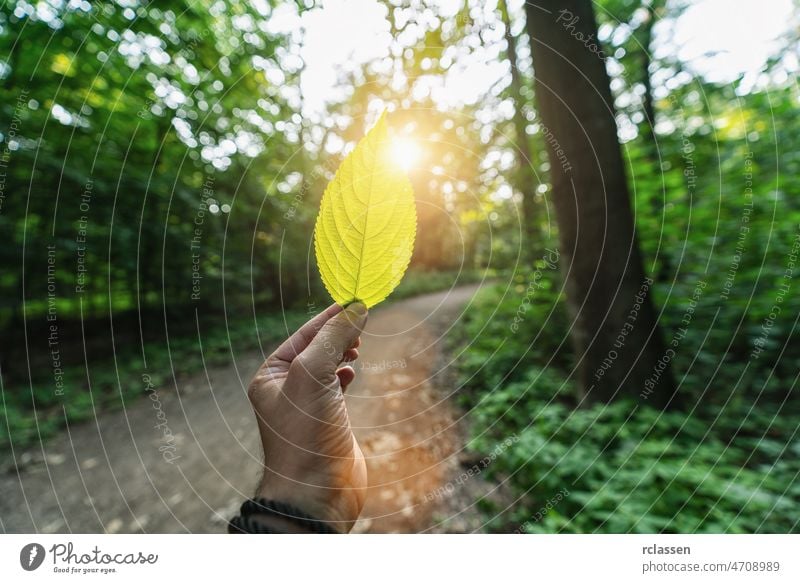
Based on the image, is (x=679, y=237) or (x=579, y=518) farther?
(x=679, y=237)

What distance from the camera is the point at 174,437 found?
5473mm

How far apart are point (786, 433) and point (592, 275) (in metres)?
1.77

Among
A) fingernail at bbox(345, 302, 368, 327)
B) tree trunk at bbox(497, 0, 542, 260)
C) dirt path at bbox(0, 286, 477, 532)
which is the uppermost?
tree trunk at bbox(497, 0, 542, 260)

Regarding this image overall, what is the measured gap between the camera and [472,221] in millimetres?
6406

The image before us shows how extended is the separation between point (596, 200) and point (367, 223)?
335 cm

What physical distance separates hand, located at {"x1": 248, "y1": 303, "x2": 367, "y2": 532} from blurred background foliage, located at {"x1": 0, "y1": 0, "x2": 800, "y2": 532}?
46 cm

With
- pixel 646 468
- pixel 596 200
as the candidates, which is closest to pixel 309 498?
pixel 646 468

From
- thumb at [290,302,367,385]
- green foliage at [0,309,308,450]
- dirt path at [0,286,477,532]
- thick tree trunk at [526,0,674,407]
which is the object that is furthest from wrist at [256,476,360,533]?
thick tree trunk at [526,0,674,407]

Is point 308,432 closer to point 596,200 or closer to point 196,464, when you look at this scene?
point 596,200

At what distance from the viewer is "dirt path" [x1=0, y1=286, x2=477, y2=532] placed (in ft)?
12.1

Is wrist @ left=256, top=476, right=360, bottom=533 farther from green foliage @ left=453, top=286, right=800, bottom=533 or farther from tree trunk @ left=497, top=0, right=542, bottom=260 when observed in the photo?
tree trunk @ left=497, top=0, right=542, bottom=260

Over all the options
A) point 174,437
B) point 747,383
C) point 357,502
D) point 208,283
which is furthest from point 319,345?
point 208,283

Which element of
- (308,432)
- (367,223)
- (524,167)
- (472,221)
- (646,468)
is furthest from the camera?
(472,221)
